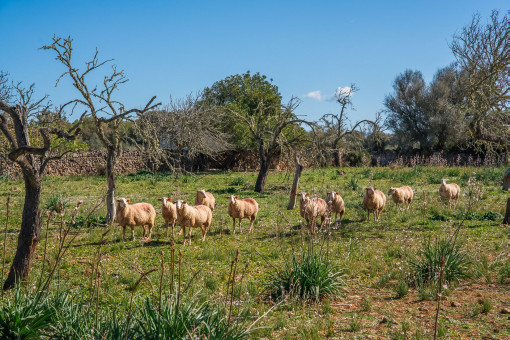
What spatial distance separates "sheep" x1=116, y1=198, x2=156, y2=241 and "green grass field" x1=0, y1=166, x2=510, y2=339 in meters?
0.56

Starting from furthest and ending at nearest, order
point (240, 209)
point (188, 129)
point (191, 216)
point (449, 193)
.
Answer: point (188, 129) → point (449, 193) → point (240, 209) → point (191, 216)

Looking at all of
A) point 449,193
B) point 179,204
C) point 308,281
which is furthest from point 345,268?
point 449,193

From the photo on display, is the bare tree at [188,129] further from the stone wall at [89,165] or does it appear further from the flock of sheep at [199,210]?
the flock of sheep at [199,210]

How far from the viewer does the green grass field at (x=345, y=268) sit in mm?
5449

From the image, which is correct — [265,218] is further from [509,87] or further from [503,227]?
[509,87]

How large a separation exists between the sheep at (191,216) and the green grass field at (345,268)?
511 millimetres

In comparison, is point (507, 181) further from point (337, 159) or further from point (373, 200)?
point (337, 159)

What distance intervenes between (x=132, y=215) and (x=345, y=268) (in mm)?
6508

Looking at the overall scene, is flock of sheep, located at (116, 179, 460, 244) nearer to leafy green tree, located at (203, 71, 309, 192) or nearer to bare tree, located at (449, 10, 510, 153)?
bare tree, located at (449, 10, 510, 153)

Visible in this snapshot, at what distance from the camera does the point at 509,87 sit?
41.7 feet

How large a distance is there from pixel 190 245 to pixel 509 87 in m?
11.5

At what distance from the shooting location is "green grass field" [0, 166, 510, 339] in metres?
5.45

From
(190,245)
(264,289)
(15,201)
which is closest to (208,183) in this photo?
(15,201)

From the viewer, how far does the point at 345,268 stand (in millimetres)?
7234
